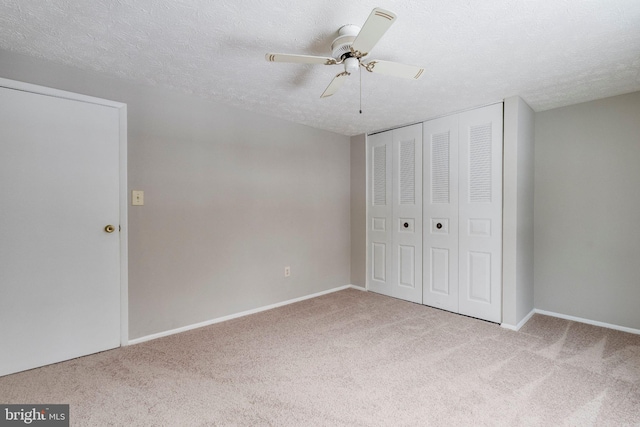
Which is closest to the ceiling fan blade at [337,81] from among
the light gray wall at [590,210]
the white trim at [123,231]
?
the white trim at [123,231]

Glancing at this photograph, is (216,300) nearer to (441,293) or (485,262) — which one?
(441,293)

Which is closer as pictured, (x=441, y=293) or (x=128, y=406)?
(x=128, y=406)

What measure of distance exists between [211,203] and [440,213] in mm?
2439

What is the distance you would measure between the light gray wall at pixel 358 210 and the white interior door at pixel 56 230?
282 centimetres

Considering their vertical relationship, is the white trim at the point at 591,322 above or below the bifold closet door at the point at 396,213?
below

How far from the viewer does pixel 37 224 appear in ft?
6.84

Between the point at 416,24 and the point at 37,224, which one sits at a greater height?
the point at 416,24

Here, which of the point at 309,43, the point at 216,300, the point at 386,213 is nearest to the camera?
the point at 309,43

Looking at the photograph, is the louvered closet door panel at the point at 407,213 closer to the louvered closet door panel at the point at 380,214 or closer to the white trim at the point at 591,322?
the louvered closet door panel at the point at 380,214

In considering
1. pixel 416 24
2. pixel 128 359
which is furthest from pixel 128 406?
pixel 416 24

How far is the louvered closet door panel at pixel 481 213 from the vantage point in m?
2.91

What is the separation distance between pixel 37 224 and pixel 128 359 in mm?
1149

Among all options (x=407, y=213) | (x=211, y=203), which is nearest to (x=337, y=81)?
(x=211, y=203)

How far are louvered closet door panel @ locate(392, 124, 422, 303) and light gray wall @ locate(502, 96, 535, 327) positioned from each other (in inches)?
35.6
